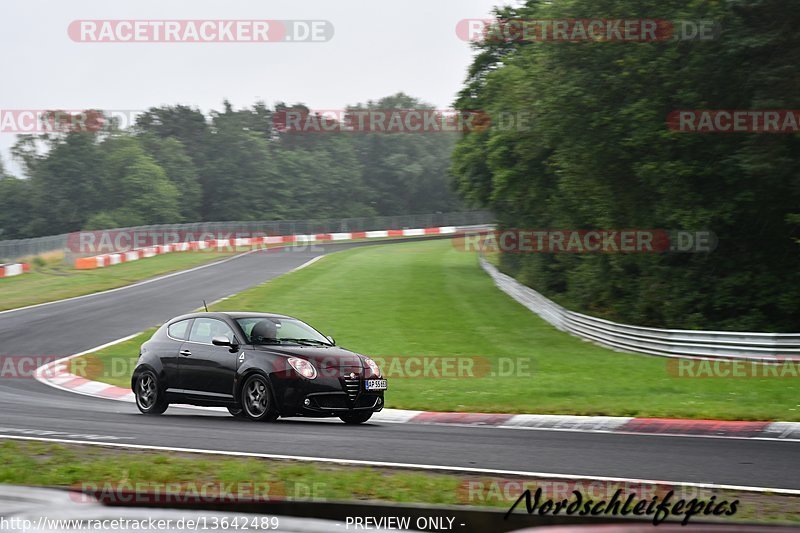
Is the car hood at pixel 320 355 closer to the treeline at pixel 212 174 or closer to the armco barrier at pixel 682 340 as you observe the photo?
the armco barrier at pixel 682 340

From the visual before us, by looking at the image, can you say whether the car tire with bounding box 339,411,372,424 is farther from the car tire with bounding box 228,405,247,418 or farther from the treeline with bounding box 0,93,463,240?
the treeline with bounding box 0,93,463,240

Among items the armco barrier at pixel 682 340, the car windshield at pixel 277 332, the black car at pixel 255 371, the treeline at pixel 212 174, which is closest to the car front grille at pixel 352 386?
the black car at pixel 255 371

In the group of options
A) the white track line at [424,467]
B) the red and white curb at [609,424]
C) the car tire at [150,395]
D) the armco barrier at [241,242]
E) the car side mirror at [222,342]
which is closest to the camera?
the white track line at [424,467]

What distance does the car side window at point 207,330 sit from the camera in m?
13.4

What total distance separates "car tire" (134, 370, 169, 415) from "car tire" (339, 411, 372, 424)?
2762 millimetres

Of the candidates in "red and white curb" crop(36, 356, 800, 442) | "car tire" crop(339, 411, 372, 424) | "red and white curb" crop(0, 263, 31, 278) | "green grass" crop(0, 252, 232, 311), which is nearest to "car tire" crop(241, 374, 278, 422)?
"car tire" crop(339, 411, 372, 424)

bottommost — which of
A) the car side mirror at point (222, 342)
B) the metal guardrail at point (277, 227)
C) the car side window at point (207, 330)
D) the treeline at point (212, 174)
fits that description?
the car side mirror at point (222, 342)

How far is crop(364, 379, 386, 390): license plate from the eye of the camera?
12.8 m

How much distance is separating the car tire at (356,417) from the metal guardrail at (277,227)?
1402 inches

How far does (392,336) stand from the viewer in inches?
1019

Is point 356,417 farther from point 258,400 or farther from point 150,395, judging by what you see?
point 150,395

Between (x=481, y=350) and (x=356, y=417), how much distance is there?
11.0m

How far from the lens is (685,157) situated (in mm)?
23922

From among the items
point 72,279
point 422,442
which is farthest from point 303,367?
point 72,279
